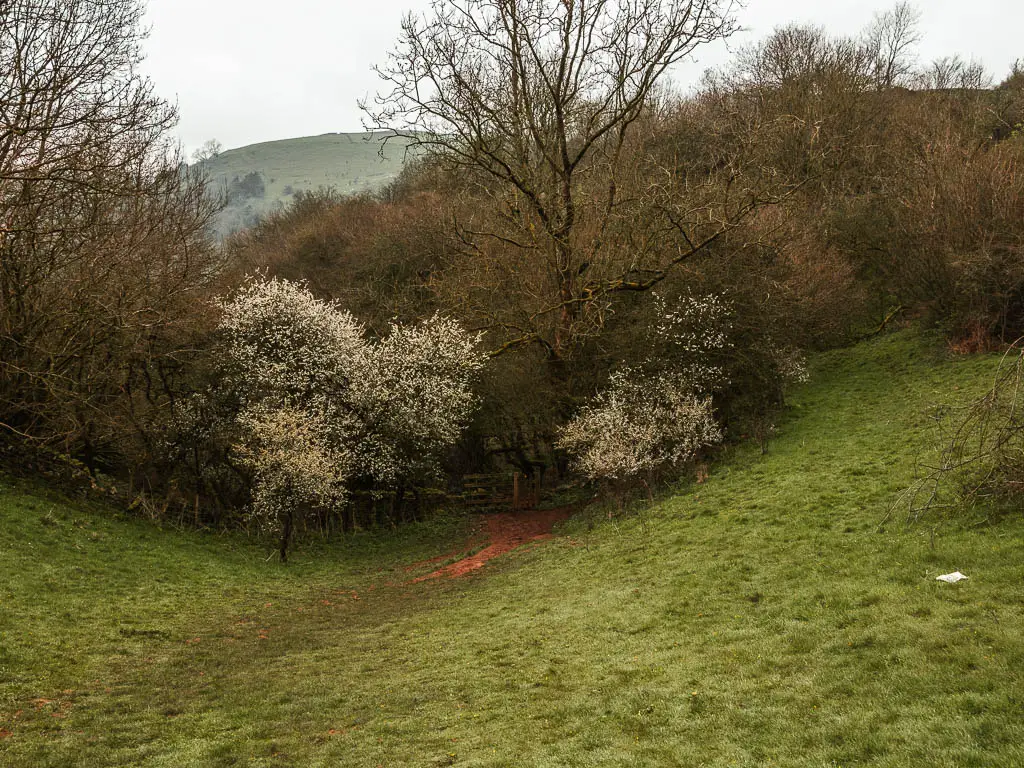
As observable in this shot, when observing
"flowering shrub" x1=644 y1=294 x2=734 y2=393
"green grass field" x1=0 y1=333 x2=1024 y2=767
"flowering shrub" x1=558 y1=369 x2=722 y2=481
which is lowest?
"green grass field" x1=0 y1=333 x2=1024 y2=767

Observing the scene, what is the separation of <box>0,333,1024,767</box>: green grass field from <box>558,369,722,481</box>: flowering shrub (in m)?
2.49

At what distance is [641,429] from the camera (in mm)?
22672

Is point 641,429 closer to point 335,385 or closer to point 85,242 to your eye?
point 335,385

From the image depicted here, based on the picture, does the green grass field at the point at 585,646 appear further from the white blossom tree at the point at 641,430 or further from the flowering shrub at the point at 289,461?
the flowering shrub at the point at 289,461

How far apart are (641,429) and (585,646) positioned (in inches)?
483

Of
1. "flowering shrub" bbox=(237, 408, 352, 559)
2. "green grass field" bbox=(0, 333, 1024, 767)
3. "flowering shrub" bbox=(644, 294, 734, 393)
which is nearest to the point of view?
"green grass field" bbox=(0, 333, 1024, 767)

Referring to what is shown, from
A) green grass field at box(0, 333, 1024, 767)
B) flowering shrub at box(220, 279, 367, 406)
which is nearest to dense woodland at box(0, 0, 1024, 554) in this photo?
flowering shrub at box(220, 279, 367, 406)

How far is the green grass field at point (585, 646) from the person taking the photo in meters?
7.33

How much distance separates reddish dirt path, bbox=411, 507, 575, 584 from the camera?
68.9ft

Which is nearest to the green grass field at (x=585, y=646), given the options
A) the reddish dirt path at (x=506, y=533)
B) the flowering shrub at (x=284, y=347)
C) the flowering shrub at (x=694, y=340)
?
the reddish dirt path at (x=506, y=533)

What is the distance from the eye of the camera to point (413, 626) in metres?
14.6

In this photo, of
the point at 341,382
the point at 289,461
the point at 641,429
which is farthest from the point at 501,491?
the point at 289,461

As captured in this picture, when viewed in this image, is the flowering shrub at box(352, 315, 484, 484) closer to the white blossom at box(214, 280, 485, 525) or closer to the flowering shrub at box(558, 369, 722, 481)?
the white blossom at box(214, 280, 485, 525)

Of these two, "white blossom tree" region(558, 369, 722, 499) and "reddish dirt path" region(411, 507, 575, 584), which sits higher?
"white blossom tree" region(558, 369, 722, 499)
